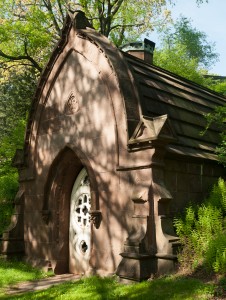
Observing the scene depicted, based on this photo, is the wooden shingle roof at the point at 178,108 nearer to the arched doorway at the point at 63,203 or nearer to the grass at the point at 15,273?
the arched doorway at the point at 63,203

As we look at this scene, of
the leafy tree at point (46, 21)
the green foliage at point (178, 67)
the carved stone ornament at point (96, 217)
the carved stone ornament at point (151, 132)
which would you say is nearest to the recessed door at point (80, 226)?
the carved stone ornament at point (96, 217)

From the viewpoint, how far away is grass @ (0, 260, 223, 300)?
20.1 feet

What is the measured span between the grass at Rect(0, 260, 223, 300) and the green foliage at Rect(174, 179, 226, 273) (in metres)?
0.45

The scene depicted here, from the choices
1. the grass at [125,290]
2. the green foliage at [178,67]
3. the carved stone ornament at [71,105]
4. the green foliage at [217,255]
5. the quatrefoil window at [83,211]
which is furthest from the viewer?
the green foliage at [178,67]

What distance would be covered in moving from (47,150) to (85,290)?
4.93 metres

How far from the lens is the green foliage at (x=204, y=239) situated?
22.2 feet

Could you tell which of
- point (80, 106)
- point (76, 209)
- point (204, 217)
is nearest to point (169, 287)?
point (204, 217)

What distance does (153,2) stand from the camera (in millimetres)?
23578

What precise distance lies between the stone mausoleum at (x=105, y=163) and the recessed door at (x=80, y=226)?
0.03m

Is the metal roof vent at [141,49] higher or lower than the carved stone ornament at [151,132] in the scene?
higher

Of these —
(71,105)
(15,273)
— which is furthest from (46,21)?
(15,273)

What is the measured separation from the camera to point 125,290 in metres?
7.03

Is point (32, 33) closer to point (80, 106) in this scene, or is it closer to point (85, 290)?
point (80, 106)

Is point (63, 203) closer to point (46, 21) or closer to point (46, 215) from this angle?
point (46, 215)
